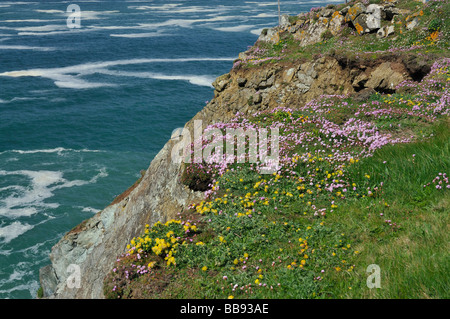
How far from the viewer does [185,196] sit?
13.4 m

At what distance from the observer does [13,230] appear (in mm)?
31859

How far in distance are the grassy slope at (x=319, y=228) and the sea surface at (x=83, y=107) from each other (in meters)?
20.5

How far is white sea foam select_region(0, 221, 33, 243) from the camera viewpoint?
31069 mm

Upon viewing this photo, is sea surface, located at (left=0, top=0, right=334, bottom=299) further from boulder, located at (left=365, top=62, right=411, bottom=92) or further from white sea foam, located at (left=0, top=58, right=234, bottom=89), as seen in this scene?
boulder, located at (left=365, top=62, right=411, bottom=92)

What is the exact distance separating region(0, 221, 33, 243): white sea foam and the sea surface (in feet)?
0.26

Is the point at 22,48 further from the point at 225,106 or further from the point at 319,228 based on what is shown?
the point at 319,228

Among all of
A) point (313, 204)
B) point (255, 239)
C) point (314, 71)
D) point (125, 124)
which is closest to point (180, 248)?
point (255, 239)

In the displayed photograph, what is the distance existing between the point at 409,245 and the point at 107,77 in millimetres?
69928

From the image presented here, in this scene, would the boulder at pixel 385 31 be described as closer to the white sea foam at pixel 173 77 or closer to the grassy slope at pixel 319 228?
the grassy slope at pixel 319 228

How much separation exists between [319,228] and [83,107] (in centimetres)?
5451
